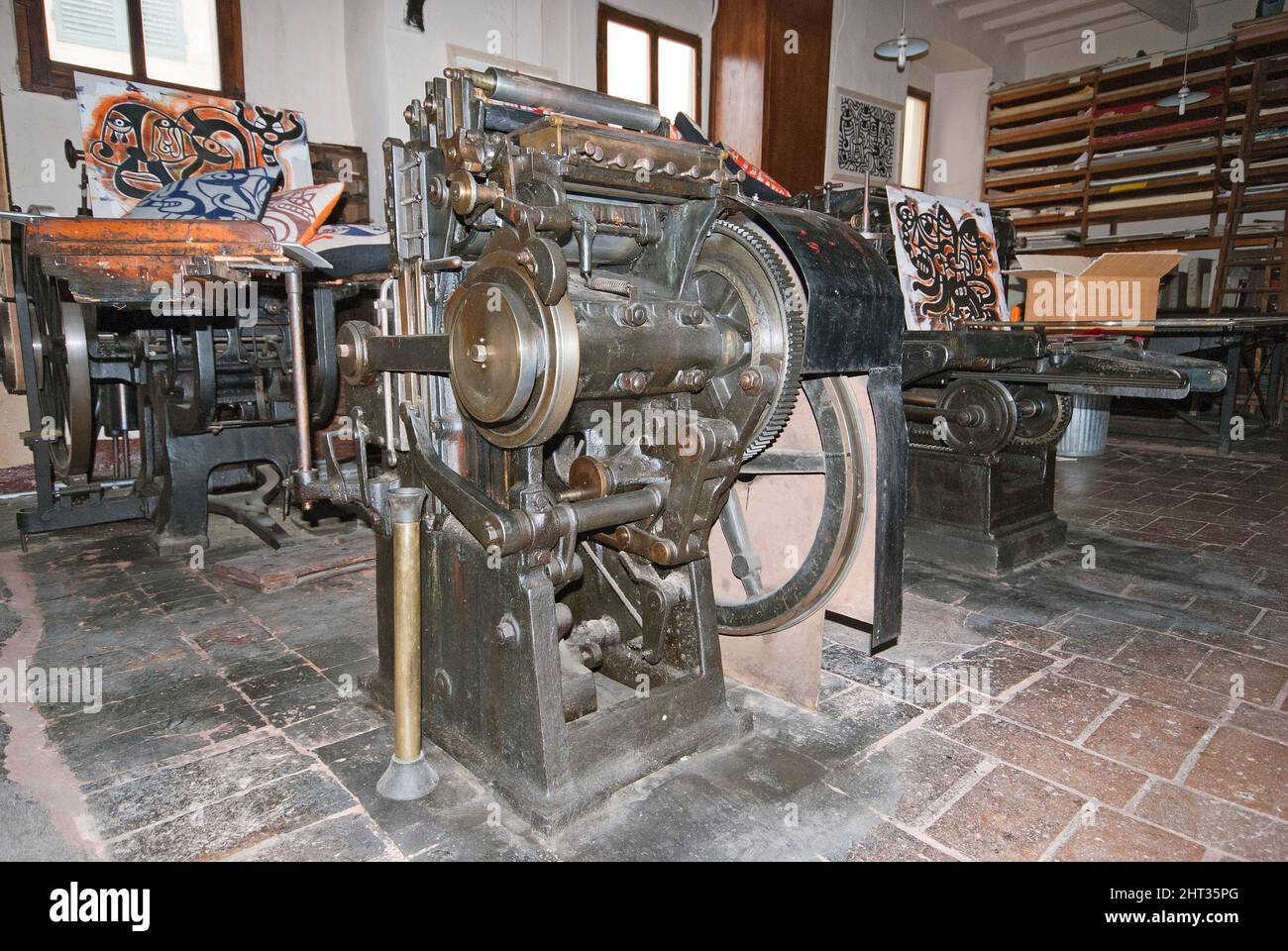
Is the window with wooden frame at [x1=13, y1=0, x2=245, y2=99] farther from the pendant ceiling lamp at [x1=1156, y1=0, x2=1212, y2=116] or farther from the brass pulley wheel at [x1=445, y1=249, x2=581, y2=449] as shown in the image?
the pendant ceiling lamp at [x1=1156, y1=0, x2=1212, y2=116]

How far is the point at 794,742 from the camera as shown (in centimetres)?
229

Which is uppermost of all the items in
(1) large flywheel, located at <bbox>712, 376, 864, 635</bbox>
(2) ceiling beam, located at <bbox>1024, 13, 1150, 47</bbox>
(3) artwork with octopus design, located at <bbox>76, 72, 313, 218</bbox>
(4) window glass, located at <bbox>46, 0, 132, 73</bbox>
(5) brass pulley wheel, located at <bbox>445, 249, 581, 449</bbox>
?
(2) ceiling beam, located at <bbox>1024, 13, 1150, 47</bbox>

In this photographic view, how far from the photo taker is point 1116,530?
4504 mm

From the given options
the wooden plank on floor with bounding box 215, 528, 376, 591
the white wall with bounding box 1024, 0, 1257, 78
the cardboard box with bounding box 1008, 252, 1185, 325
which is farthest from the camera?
the white wall with bounding box 1024, 0, 1257, 78

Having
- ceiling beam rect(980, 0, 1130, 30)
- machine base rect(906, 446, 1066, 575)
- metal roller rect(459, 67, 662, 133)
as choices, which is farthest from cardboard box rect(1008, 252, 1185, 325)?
ceiling beam rect(980, 0, 1130, 30)

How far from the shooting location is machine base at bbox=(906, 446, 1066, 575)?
3873mm

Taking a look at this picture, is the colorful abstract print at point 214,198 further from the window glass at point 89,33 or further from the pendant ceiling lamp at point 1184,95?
the pendant ceiling lamp at point 1184,95

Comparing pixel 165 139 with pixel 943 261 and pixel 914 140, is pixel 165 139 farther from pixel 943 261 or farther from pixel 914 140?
pixel 914 140

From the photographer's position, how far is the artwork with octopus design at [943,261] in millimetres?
4258

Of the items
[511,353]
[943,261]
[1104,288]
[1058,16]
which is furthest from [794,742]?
[1058,16]

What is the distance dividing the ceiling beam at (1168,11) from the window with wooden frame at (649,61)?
17.7 feet

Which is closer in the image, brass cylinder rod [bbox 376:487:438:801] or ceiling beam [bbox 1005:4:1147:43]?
brass cylinder rod [bbox 376:487:438:801]

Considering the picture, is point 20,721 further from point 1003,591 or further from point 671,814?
point 1003,591

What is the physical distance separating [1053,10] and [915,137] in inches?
85.6
